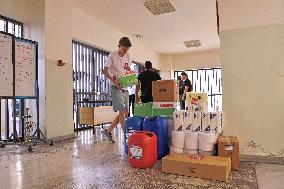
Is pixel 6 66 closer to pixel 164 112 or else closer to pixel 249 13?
pixel 164 112

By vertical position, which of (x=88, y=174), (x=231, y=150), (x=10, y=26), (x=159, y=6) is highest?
(x=159, y=6)

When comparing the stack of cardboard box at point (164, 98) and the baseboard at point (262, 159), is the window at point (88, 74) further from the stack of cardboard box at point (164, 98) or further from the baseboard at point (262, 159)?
the baseboard at point (262, 159)

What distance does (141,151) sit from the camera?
6.81 feet

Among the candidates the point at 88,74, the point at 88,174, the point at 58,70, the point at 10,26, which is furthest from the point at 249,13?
the point at 88,74

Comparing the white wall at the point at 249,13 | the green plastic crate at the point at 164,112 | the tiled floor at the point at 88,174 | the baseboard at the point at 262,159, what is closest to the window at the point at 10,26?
the tiled floor at the point at 88,174

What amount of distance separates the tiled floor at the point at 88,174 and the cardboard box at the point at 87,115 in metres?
1.95

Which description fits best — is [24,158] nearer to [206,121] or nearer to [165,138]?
[165,138]

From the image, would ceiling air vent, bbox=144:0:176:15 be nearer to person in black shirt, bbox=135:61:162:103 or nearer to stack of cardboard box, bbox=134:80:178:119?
person in black shirt, bbox=135:61:162:103

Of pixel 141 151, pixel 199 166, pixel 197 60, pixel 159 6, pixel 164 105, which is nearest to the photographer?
pixel 199 166

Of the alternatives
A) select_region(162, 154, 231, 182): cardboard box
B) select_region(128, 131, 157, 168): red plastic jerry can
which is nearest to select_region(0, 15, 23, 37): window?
select_region(128, 131, 157, 168): red plastic jerry can

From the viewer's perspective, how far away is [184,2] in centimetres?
454

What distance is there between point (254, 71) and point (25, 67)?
294 cm

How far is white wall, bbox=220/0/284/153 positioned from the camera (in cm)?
224

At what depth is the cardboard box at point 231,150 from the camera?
2041 millimetres
